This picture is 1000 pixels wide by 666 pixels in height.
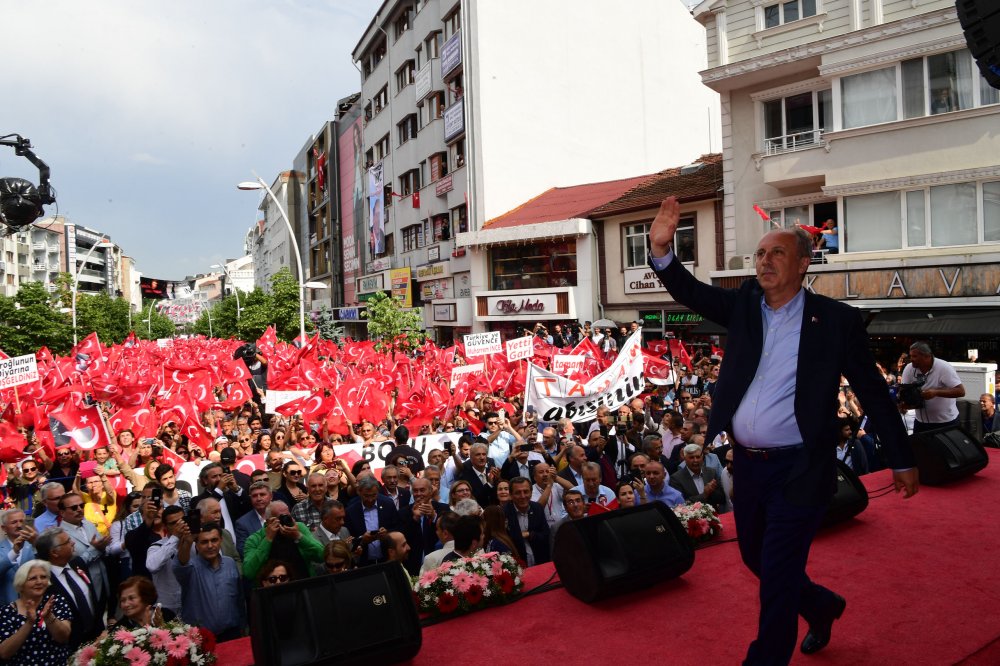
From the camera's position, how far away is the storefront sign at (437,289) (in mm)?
39900

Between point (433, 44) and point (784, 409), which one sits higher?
point (433, 44)

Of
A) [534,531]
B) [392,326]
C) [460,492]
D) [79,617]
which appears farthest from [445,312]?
[79,617]

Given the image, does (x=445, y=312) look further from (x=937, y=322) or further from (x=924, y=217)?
(x=937, y=322)

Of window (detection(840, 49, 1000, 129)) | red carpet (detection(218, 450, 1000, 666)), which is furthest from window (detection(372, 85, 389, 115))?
red carpet (detection(218, 450, 1000, 666))

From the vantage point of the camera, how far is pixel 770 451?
10.4ft

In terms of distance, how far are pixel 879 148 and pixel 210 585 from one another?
2011 centimetres

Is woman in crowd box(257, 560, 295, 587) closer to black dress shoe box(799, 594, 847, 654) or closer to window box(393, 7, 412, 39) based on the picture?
black dress shoe box(799, 594, 847, 654)

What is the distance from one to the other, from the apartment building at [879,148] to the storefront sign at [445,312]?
17838mm

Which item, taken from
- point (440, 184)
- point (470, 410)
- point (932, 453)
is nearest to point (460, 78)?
point (440, 184)

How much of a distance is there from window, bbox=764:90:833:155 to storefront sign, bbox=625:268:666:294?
24.9ft

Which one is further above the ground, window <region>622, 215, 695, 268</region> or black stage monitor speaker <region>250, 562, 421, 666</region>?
window <region>622, 215, 695, 268</region>

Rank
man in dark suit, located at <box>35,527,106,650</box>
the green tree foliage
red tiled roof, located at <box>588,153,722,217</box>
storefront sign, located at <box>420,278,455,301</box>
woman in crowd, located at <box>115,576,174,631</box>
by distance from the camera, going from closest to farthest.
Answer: woman in crowd, located at <box>115,576,174,631</box> → man in dark suit, located at <box>35,527,106,650</box> → the green tree foliage → red tiled roof, located at <box>588,153,722,217</box> → storefront sign, located at <box>420,278,455,301</box>

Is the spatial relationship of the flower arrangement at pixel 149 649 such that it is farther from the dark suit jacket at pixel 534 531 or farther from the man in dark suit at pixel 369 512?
the man in dark suit at pixel 369 512

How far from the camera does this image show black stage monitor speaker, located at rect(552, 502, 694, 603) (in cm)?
405
